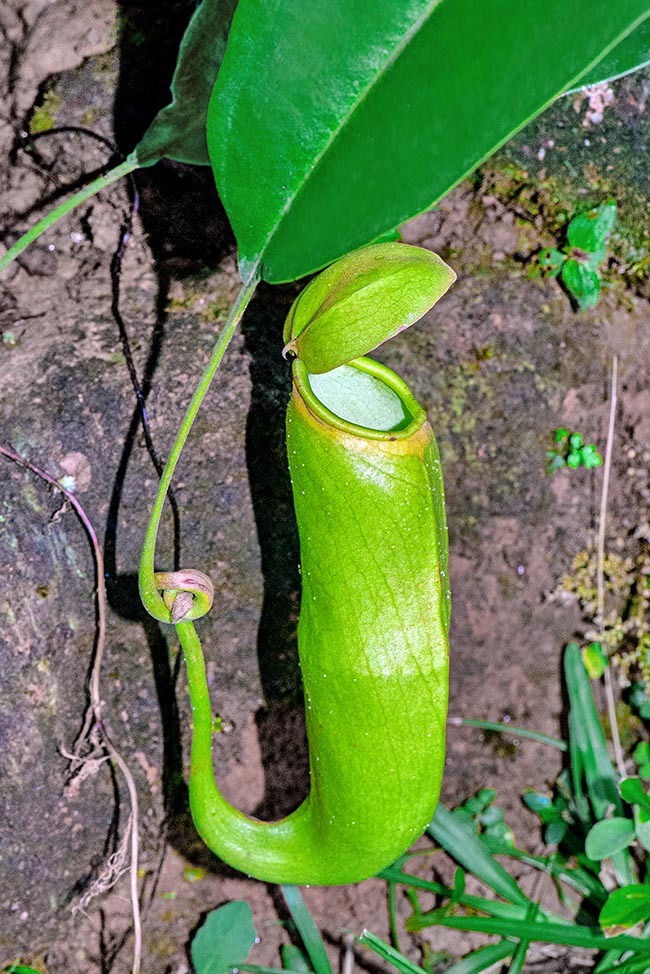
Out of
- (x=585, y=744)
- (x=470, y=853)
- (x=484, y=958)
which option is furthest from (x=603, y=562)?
(x=484, y=958)

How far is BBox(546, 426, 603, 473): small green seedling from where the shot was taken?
4.30 feet

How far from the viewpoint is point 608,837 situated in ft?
4.09

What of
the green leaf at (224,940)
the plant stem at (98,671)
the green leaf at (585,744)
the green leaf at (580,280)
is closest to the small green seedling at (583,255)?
the green leaf at (580,280)

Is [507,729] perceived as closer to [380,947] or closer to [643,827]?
[643,827]

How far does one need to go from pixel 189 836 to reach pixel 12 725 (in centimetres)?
38

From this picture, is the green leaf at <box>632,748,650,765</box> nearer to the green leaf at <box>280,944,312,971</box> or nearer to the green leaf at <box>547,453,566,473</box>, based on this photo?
the green leaf at <box>547,453,566,473</box>

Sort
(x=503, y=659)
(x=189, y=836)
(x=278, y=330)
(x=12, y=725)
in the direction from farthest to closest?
(x=503, y=659), (x=189, y=836), (x=278, y=330), (x=12, y=725)

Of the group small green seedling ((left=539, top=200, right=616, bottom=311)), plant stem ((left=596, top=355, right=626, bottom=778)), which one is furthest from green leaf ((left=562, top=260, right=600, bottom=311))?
plant stem ((left=596, top=355, right=626, bottom=778))

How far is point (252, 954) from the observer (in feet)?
4.28

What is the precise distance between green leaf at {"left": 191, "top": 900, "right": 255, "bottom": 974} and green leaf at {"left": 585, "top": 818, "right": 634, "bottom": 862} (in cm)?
55

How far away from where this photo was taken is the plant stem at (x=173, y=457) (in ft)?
2.08

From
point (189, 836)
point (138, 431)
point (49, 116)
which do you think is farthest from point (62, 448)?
point (189, 836)

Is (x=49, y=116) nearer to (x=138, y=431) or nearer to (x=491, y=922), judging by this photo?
(x=138, y=431)

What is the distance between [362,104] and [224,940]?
118 cm
